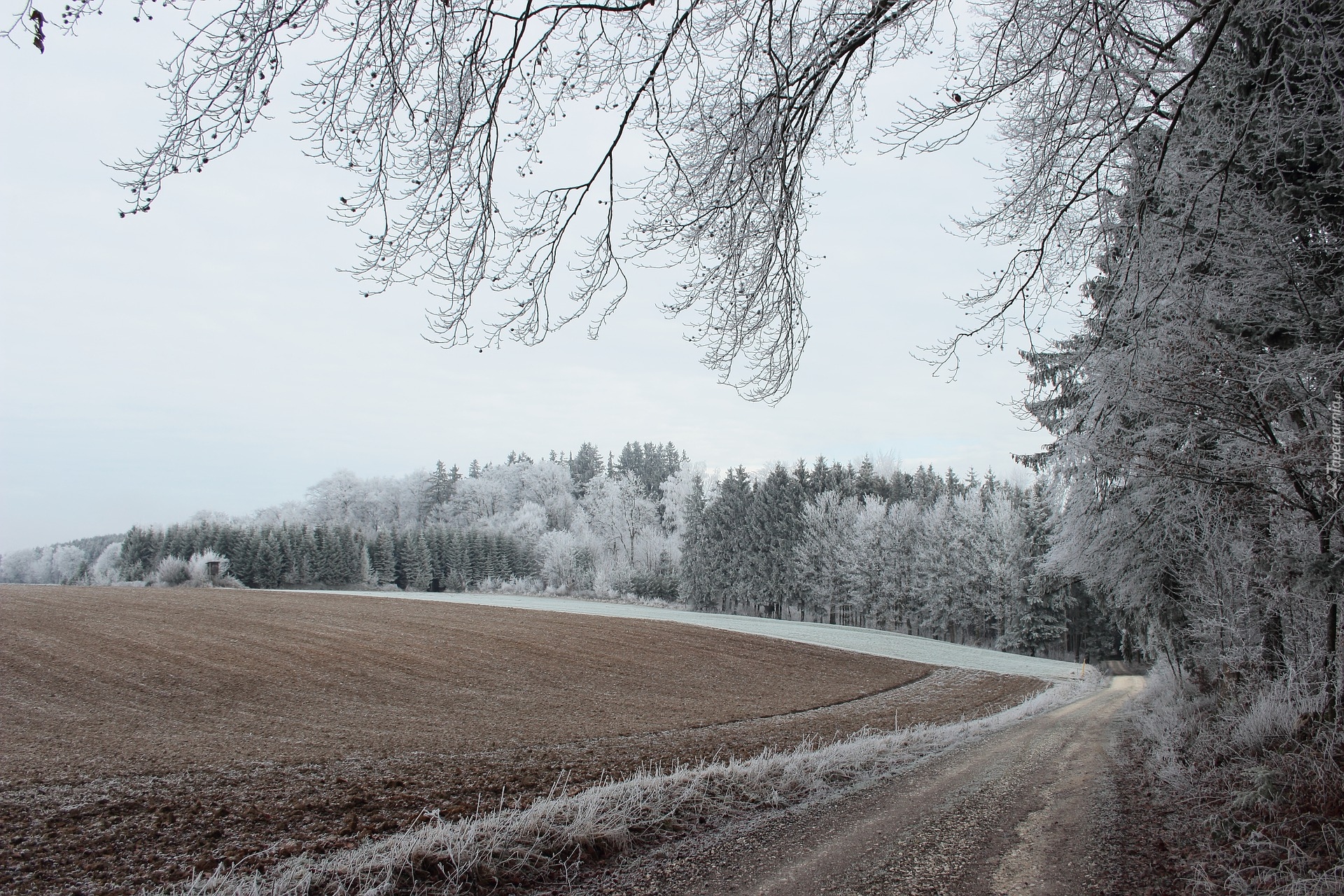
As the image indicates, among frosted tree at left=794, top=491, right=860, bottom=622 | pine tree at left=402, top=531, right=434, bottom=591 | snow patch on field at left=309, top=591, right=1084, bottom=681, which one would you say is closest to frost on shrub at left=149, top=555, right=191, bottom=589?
snow patch on field at left=309, top=591, right=1084, bottom=681

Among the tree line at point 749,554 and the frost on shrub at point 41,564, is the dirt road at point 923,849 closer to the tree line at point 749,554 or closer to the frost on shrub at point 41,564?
the tree line at point 749,554

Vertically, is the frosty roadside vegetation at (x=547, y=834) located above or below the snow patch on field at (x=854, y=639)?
above

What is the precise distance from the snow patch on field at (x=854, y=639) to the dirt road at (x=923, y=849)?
26.4 metres

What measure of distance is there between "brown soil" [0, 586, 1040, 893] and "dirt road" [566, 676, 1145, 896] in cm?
283

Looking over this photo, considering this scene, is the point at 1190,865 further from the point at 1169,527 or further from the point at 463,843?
the point at 1169,527

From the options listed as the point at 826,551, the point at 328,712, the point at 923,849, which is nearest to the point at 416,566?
the point at 826,551

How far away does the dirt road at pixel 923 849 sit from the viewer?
4105mm

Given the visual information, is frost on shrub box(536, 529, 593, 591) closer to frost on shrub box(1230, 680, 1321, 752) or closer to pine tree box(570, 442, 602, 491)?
pine tree box(570, 442, 602, 491)

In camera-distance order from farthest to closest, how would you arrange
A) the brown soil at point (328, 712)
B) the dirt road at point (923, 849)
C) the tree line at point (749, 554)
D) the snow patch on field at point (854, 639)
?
the tree line at point (749, 554) → the snow patch on field at point (854, 639) → the brown soil at point (328, 712) → the dirt road at point (923, 849)

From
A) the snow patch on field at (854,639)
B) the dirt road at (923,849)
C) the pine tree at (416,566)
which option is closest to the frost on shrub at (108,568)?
the pine tree at (416,566)

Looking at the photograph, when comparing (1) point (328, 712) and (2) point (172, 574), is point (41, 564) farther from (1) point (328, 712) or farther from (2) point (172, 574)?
(1) point (328, 712)

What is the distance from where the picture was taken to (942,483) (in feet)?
206

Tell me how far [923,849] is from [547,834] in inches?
102

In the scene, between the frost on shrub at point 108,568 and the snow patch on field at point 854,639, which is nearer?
the snow patch on field at point 854,639
